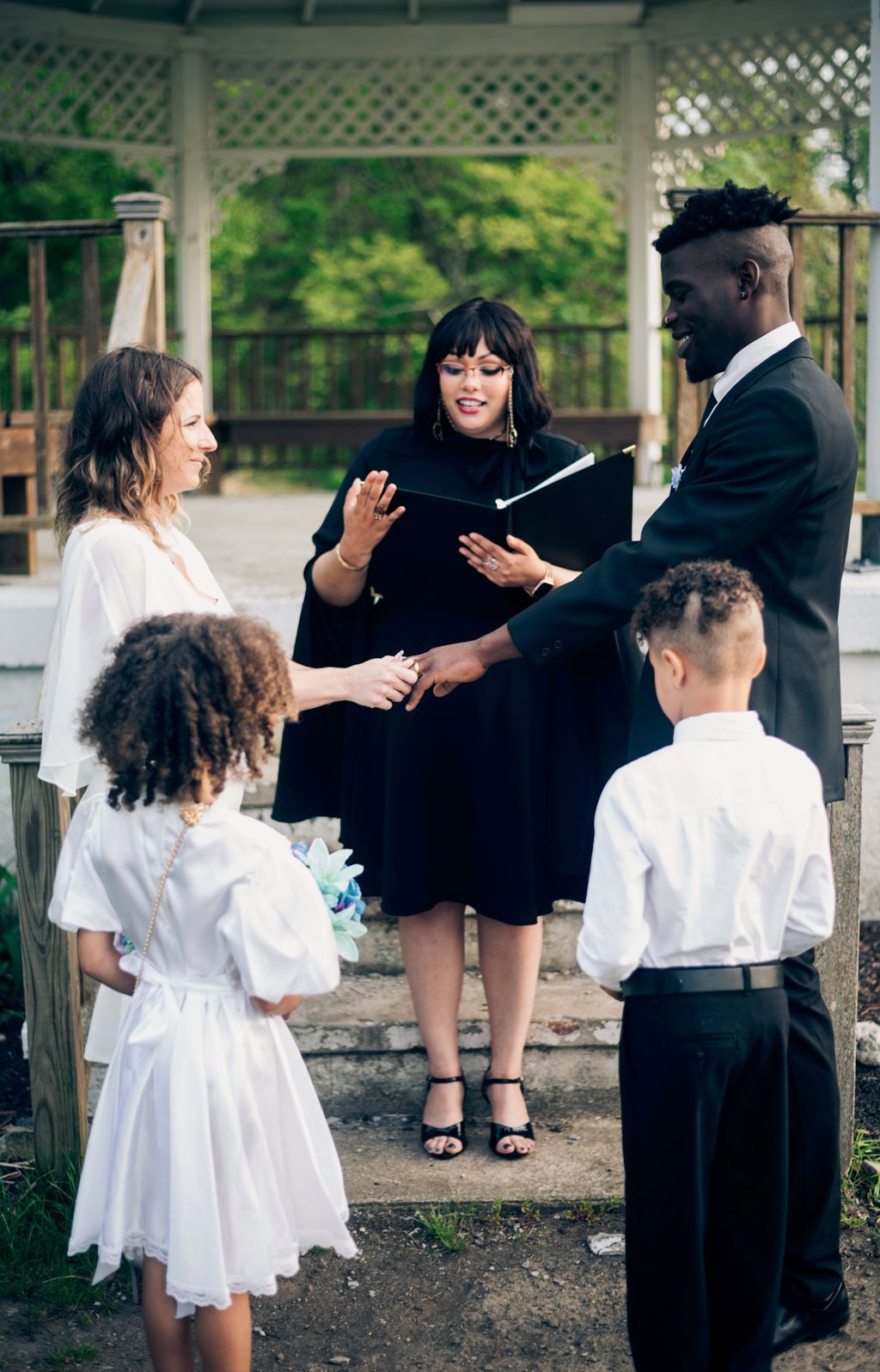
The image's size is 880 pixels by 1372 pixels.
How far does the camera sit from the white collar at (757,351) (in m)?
2.89

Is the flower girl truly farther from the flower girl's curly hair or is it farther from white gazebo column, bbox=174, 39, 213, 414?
white gazebo column, bbox=174, 39, 213, 414

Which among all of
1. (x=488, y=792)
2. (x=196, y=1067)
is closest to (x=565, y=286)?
(x=488, y=792)

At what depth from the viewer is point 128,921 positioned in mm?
2500

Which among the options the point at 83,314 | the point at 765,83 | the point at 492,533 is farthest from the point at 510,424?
the point at 765,83

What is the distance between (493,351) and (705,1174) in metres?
1.92

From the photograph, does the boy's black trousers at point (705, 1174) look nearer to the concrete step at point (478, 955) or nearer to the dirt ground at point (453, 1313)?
the dirt ground at point (453, 1313)

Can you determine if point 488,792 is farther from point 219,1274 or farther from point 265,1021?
point 219,1274

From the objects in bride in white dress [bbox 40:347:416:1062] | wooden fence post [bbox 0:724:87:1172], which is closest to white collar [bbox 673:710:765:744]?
bride in white dress [bbox 40:347:416:1062]

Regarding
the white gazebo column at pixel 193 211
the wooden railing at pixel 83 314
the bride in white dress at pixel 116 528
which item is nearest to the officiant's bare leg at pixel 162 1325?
the bride in white dress at pixel 116 528

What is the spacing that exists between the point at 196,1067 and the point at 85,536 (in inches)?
42.4

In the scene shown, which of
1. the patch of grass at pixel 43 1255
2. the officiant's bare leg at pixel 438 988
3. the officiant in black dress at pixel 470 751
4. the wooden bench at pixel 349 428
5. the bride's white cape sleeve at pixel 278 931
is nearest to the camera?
the bride's white cape sleeve at pixel 278 931

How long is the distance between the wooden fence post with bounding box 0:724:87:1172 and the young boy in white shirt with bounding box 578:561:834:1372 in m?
1.48

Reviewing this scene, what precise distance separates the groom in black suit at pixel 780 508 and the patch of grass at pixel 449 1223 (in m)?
0.76

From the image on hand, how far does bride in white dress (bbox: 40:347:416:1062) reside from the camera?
2.90m
